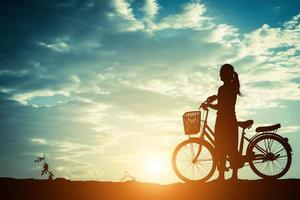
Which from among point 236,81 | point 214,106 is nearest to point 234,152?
point 214,106

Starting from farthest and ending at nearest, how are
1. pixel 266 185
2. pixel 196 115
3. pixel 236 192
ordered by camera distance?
pixel 196 115
pixel 266 185
pixel 236 192

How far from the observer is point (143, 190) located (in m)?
10.0

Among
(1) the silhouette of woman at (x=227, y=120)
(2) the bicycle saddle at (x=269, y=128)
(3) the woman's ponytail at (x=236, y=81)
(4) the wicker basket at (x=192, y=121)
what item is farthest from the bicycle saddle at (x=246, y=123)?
(4) the wicker basket at (x=192, y=121)

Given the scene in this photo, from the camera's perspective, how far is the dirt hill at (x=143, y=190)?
9.46 m

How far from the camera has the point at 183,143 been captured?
11344mm

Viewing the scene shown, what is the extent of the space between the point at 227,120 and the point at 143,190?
2.71 meters

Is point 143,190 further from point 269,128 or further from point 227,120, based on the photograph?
point 269,128

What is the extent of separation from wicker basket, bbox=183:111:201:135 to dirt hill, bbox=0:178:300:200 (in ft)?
4.68

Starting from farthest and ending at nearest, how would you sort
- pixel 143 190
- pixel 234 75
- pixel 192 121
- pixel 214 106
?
pixel 192 121 < pixel 214 106 < pixel 234 75 < pixel 143 190

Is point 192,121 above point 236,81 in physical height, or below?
below

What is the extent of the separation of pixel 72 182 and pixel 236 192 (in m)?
4.01

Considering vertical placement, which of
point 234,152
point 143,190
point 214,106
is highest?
point 214,106

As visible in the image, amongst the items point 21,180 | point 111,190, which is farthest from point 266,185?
point 21,180

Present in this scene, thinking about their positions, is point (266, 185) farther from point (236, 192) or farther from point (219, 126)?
point (219, 126)
